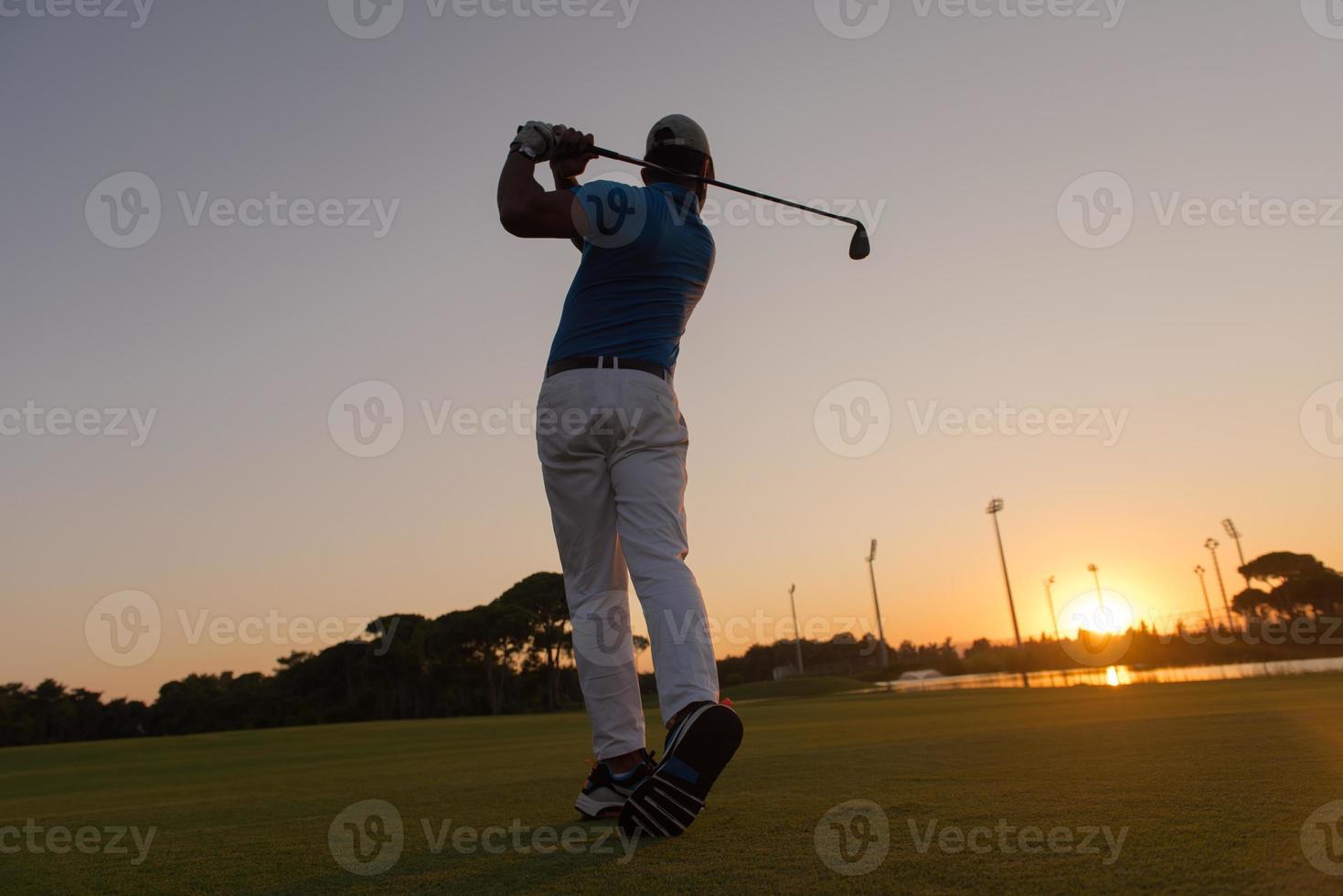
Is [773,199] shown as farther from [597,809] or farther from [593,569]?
[597,809]

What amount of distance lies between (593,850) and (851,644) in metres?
91.1

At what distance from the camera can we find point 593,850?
6.88 feet

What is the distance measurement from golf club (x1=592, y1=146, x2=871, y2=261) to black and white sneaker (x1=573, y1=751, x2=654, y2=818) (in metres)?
2.02

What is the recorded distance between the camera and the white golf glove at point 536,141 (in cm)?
297

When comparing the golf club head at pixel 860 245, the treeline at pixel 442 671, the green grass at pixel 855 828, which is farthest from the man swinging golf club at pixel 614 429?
the treeline at pixel 442 671

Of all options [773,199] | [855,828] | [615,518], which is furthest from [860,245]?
[855,828]

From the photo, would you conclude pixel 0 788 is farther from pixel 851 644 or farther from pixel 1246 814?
pixel 851 644

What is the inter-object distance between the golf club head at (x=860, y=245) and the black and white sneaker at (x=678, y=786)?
126 inches

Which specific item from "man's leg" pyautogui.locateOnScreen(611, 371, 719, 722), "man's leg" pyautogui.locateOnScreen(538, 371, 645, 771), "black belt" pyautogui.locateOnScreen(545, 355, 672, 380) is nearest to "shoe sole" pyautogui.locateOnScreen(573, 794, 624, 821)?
"man's leg" pyautogui.locateOnScreen(538, 371, 645, 771)

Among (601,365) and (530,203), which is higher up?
(530,203)

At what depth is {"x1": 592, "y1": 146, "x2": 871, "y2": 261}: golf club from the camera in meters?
3.12

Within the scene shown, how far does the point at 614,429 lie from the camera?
109 inches

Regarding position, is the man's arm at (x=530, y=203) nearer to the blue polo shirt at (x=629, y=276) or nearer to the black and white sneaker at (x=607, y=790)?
the blue polo shirt at (x=629, y=276)

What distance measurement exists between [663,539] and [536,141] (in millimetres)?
1447
